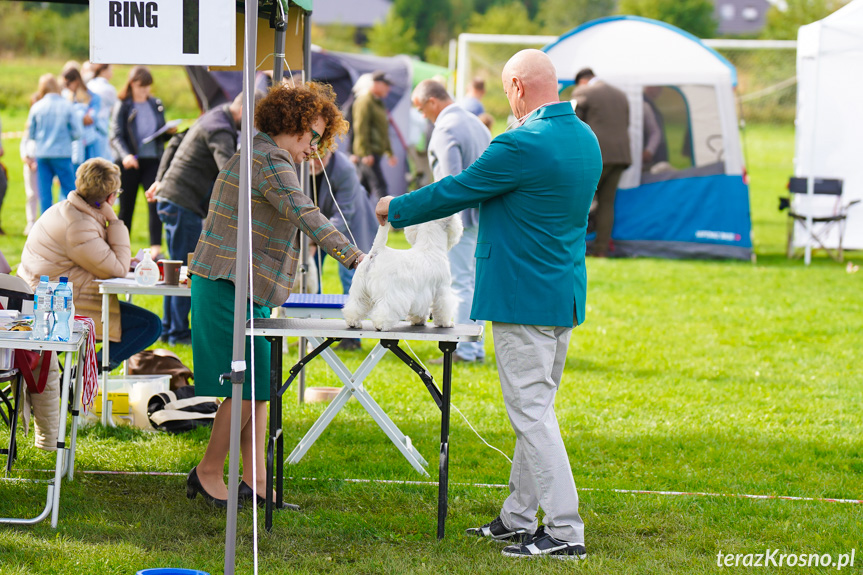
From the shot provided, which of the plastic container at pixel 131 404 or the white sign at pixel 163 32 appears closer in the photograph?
the white sign at pixel 163 32

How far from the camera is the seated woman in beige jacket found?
4758 millimetres

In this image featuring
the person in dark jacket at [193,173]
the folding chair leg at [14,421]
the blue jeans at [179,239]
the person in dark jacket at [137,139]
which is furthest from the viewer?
the person in dark jacket at [137,139]

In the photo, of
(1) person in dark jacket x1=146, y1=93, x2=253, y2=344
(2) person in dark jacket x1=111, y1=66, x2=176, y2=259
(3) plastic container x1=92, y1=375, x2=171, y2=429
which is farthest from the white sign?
(2) person in dark jacket x1=111, y1=66, x2=176, y2=259

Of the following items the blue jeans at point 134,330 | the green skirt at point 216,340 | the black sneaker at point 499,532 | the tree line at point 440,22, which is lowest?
the black sneaker at point 499,532

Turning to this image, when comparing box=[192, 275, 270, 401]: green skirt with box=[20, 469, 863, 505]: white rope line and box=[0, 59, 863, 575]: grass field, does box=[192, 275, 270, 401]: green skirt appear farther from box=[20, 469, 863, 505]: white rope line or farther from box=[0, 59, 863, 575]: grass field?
box=[20, 469, 863, 505]: white rope line

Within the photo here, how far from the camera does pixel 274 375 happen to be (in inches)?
142

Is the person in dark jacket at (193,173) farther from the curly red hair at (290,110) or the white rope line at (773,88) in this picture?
the white rope line at (773,88)

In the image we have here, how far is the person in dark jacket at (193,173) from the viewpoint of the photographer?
6301 mm

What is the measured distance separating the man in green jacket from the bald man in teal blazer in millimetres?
8199

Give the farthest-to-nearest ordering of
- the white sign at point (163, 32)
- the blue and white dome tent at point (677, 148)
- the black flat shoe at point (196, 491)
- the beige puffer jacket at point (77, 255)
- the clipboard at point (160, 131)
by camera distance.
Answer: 1. the blue and white dome tent at point (677, 148)
2. the clipboard at point (160, 131)
3. the beige puffer jacket at point (77, 255)
4. the black flat shoe at point (196, 491)
5. the white sign at point (163, 32)

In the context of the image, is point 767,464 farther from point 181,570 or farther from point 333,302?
point 181,570

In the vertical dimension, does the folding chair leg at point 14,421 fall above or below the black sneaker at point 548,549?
above

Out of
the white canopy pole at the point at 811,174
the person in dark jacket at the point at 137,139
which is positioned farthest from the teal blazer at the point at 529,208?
the white canopy pole at the point at 811,174

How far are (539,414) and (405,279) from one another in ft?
2.16
